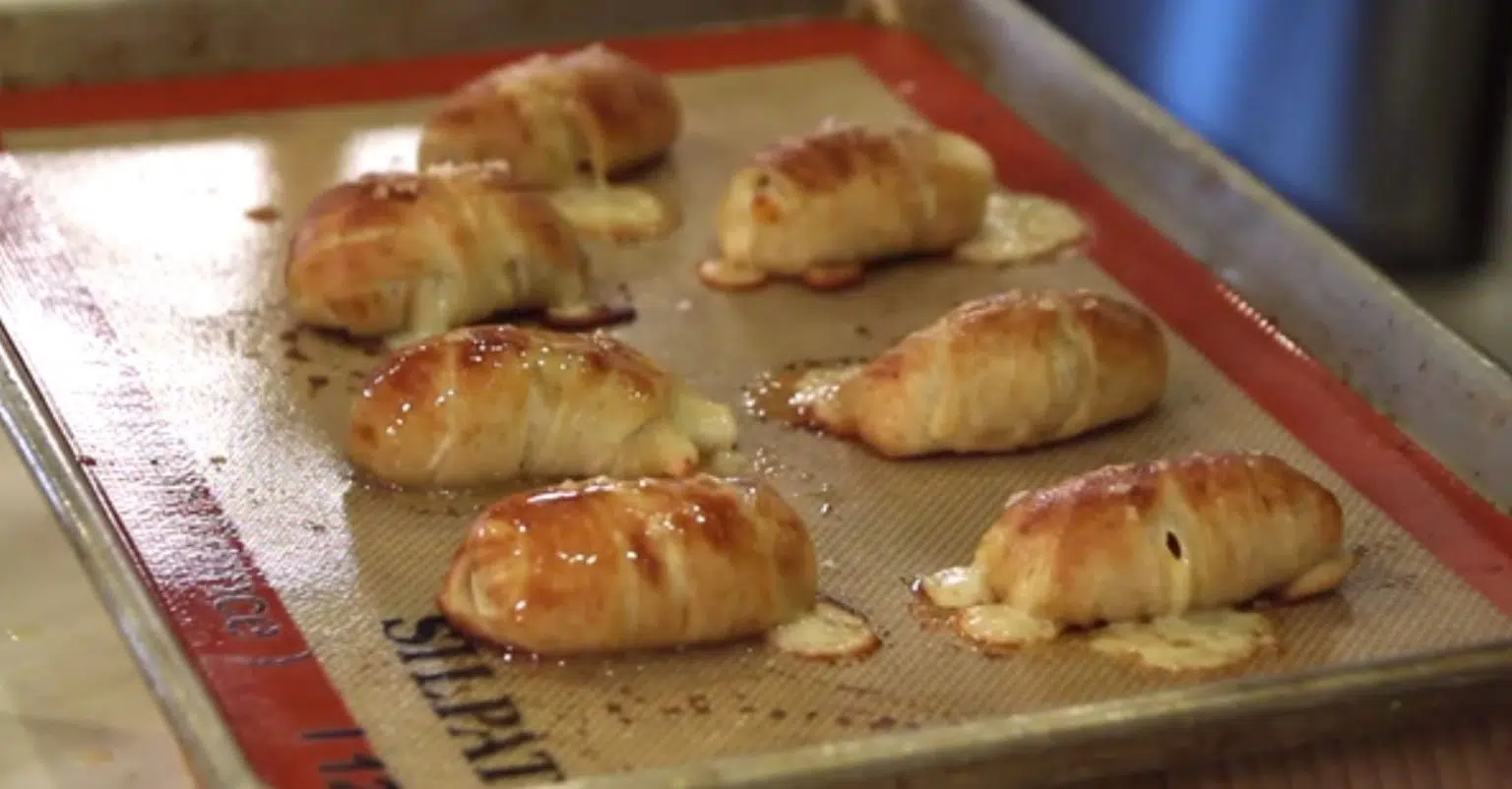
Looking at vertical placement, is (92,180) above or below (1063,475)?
above

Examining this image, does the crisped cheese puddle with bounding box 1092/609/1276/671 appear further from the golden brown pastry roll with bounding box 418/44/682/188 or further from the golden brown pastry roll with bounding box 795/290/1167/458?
the golden brown pastry roll with bounding box 418/44/682/188

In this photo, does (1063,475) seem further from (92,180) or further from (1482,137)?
(1482,137)

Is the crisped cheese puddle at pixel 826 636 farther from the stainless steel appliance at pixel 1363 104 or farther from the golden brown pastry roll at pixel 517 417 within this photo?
the stainless steel appliance at pixel 1363 104

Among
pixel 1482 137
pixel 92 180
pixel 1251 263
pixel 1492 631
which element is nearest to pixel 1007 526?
pixel 1492 631

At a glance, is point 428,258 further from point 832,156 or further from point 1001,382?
point 1001,382

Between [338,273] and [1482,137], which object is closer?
[338,273]

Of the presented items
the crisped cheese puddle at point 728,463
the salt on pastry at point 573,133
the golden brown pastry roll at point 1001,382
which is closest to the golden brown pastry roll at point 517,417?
the crisped cheese puddle at point 728,463

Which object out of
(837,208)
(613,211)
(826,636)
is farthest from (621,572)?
(613,211)
